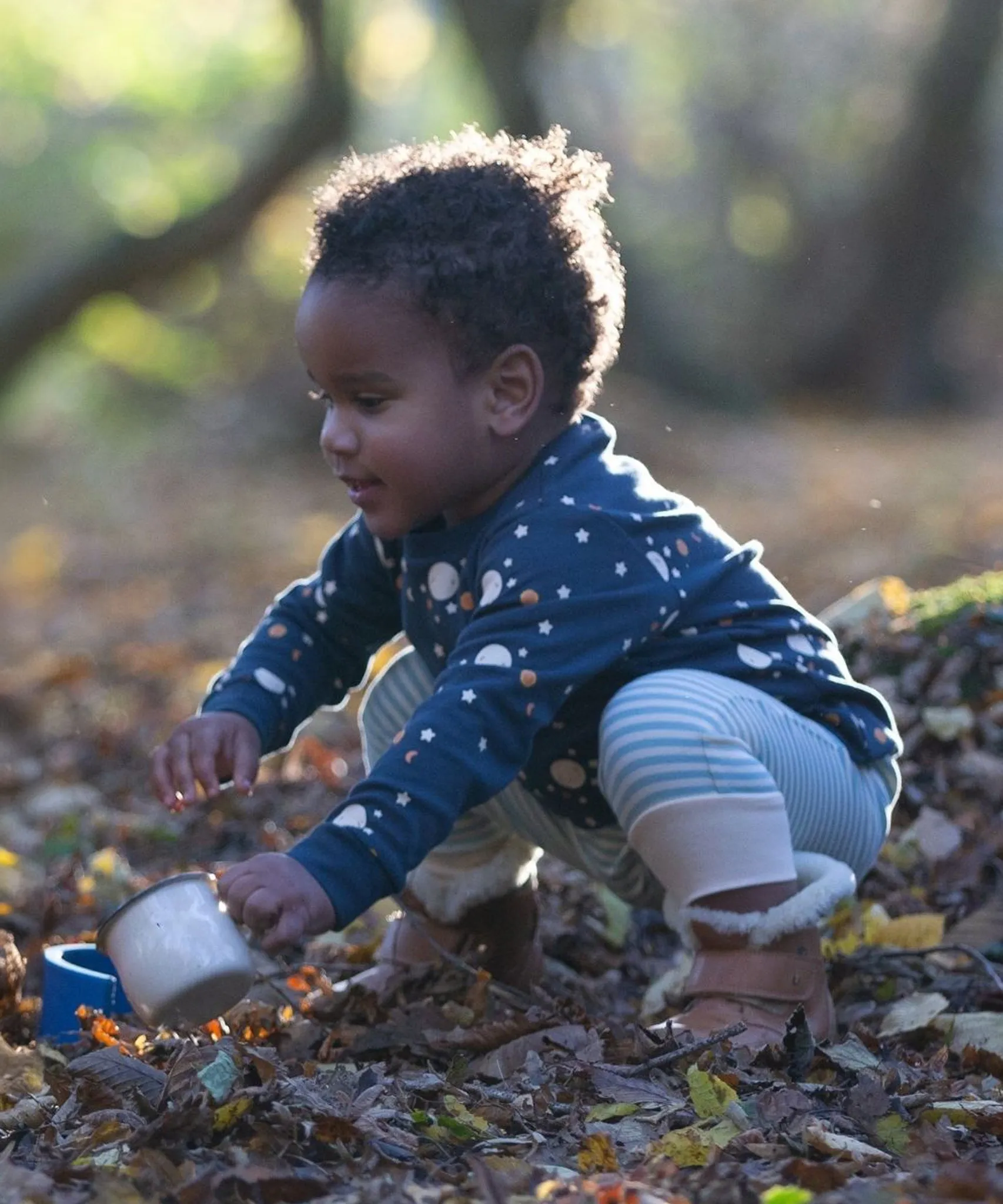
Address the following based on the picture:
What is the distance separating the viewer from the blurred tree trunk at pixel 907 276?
15297mm

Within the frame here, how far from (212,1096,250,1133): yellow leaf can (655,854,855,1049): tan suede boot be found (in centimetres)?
78

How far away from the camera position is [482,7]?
11.0 m

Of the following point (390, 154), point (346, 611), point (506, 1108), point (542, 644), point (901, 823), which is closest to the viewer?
point (506, 1108)

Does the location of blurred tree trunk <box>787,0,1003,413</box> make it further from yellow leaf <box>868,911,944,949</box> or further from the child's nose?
the child's nose

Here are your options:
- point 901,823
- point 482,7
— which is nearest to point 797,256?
point 482,7

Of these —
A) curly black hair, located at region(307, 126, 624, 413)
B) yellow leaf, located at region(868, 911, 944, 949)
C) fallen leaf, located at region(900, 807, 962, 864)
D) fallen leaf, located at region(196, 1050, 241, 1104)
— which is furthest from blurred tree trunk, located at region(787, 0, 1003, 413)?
fallen leaf, located at region(196, 1050, 241, 1104)

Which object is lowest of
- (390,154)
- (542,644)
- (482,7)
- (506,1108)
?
(506,1108)

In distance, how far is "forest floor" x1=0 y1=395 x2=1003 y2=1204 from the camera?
187cm

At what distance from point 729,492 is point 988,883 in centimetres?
691

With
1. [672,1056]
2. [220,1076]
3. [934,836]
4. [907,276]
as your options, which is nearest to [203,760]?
[220,1076]

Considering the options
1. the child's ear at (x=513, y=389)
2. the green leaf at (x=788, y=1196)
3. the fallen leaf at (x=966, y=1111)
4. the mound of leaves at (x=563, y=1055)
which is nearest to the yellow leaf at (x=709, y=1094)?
the mound of leaves at (x=563, y=1055)

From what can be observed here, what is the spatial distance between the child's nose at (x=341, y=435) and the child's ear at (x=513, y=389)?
24 cm

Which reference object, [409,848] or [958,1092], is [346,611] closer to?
[409,848]

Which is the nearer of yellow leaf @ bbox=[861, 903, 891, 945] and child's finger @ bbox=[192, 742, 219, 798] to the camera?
child's finger @ bbox=[192, 742, 219, 798]
